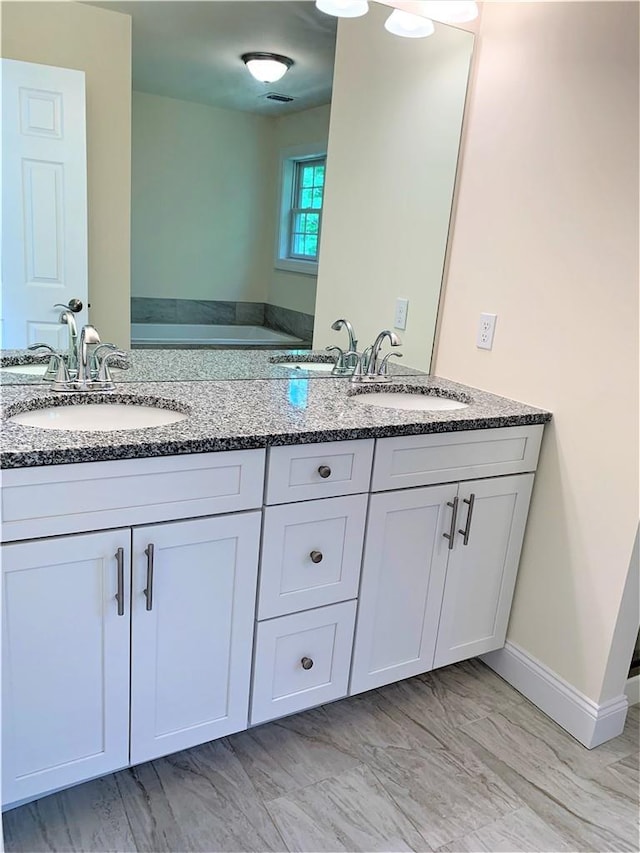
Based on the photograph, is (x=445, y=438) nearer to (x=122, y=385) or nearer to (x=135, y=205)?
(x=122, y=385)

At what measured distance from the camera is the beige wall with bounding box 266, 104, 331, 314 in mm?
1841

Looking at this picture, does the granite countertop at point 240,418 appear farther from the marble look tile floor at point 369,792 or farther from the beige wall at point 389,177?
the marble look tile floor at point 369,792

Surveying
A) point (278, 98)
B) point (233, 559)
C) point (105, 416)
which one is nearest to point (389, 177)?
point (278, 98)

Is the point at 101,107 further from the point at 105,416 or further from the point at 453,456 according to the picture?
the point at 453,456

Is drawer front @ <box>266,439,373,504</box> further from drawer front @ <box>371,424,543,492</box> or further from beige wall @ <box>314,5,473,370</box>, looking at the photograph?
beige wall @ <box>314,5,473,370</box>

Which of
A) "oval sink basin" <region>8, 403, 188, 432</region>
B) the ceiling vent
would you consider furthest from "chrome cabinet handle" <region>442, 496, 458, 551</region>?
the ceiling vent

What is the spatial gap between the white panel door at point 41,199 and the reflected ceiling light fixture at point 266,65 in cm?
47

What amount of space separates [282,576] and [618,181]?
1.32m

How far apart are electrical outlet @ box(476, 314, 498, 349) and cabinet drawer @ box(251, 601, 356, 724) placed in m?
0.95

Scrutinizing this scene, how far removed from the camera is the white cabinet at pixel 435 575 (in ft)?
5.58

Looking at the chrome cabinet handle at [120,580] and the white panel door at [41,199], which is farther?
the white panel door at [41,199]

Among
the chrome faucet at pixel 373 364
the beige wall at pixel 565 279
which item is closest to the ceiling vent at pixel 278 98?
the beige wall at pixel 565 279

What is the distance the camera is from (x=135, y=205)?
5.55 feet

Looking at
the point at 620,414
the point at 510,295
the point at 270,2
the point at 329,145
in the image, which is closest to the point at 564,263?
the point at 510,295
